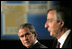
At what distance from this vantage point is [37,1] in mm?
1764

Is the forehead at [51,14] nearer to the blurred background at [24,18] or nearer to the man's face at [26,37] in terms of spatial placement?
the blurred background at [24,18]

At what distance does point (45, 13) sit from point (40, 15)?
57 millimetres

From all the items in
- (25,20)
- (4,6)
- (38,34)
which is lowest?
(38,34)

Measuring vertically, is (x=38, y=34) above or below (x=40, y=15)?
below

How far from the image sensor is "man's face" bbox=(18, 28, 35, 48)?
1.79 meters

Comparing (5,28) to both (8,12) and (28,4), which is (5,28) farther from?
(28,4)

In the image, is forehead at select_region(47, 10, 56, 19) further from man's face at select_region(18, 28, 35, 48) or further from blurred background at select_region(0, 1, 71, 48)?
man's face at select_region(18, 28, 35, 48)

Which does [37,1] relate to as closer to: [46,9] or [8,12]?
[46,9]

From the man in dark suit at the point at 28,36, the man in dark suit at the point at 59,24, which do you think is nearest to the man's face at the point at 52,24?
the man in dark suit at the point at 59,24

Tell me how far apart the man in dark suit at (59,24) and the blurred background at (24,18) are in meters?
0.04

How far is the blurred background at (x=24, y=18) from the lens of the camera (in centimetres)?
173

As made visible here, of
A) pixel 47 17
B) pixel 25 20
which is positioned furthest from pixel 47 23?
pixel 25 20

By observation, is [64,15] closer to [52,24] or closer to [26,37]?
[52,24]

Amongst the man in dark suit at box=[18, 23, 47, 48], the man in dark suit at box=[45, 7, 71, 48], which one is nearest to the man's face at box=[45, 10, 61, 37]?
the man in dark suit at box=[45, 7, 71, 48]
